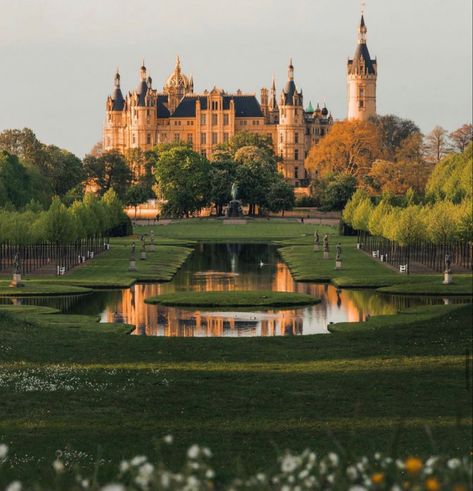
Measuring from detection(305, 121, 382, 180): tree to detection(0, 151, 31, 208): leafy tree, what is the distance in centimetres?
7163

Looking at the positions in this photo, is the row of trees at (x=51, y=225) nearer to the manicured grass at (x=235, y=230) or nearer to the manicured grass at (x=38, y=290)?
the manicured grass at (x=38, y=290)

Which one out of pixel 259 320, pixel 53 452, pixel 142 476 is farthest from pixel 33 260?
pixel 142 476

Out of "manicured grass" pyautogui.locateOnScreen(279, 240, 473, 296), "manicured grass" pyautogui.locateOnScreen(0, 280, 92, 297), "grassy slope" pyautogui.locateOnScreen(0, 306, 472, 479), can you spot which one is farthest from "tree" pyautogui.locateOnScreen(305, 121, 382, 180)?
"grassy slope" pyautogui.locateOnScreen(0, 306, 472, 479)

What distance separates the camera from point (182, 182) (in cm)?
14250

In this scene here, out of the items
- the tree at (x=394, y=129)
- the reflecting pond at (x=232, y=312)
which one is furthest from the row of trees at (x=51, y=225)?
the tree at (x=394, y=129)

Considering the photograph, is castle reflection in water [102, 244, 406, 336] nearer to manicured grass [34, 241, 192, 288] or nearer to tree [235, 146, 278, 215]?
manicured grass [34, 241, 192, 288]

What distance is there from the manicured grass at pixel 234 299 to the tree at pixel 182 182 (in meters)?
90.8

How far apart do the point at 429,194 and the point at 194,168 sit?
4971 centimetres

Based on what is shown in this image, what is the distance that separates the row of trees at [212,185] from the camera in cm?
14125

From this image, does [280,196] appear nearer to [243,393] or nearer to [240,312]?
[240,312]

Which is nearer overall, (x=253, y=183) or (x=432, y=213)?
(x=432, y=213)

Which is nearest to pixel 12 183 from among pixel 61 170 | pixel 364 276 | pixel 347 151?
pixel 61 170

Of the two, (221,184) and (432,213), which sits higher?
(221,184)

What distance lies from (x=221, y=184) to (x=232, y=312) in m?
101
